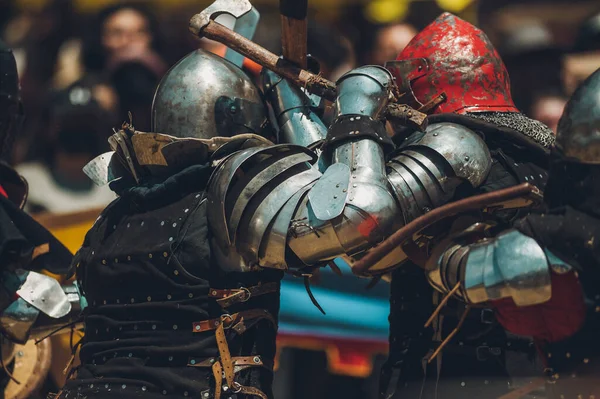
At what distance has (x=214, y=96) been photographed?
17.3ft

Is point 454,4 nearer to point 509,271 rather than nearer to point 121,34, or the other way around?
point 121,34

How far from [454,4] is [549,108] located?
210 centimetres

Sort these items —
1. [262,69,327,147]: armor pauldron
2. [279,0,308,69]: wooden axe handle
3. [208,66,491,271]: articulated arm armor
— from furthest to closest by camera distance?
[262,69,327,147]: armor pauldron → [279,0,308,69]: wooden axe handle → [208,66,491,271]: articulated arm armor

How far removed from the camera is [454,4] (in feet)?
29.7

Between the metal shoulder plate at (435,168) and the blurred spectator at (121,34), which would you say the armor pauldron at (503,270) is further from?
the blurred spectator at (121,34)

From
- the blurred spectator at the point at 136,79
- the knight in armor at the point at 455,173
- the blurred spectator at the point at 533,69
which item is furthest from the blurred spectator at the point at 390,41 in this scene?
the knight in armor at the point at 455,173

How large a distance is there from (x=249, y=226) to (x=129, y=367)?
28.6 inches

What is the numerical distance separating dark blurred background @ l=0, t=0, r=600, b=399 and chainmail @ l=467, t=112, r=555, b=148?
185 centimetres

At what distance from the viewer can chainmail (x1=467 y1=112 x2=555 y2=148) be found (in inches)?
203

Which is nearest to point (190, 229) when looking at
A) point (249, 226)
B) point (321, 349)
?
point (249, 226)

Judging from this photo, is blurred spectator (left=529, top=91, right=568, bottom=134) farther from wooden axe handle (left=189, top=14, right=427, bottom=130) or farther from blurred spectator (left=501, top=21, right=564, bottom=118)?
wooden axe handle (left=189, top=14, right=427, bottom=130)

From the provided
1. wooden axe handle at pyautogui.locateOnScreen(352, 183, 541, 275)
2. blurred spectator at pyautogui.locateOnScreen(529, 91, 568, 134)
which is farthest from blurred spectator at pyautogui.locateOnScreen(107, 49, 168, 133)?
wooden axe handle at pyautogui.locateOnScreen(352, 183, 541, 275)

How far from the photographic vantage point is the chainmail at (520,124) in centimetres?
516

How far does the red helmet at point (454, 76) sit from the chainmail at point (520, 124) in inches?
1.8
